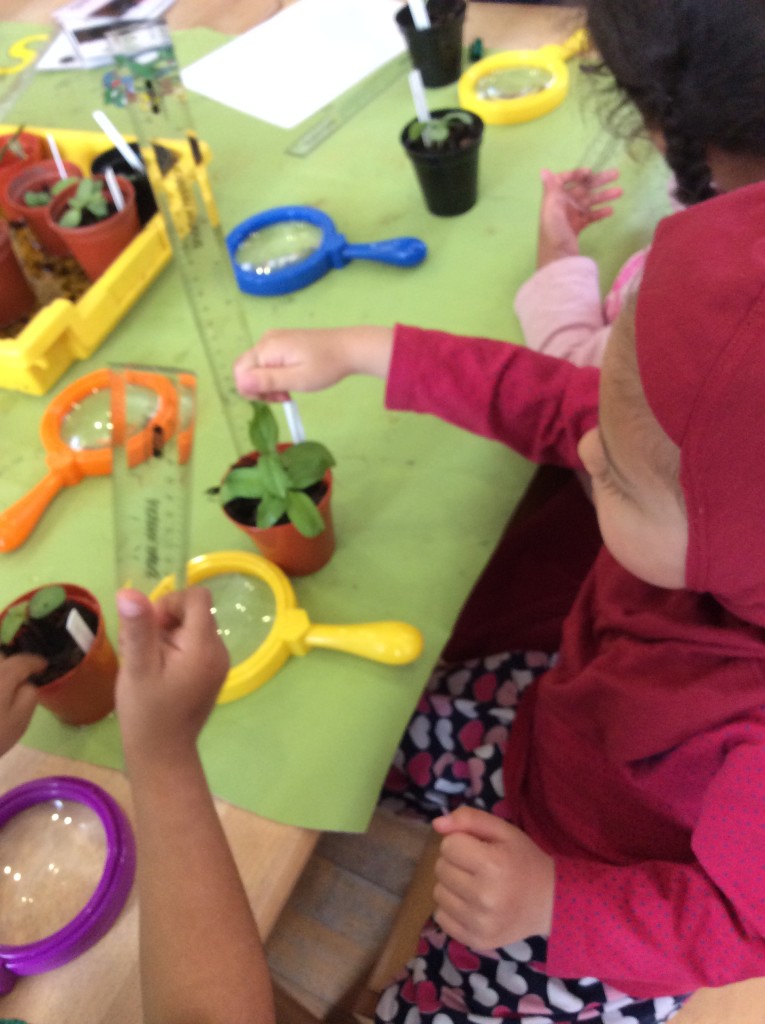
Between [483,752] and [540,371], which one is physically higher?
[540,371]

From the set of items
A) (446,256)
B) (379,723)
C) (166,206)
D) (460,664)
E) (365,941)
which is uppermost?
(166,206)

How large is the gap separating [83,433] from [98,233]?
9.7 inches

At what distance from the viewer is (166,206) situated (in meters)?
0.81

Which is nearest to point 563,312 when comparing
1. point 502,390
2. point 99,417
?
point 502,390

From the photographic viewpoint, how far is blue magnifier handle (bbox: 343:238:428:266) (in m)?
0.88

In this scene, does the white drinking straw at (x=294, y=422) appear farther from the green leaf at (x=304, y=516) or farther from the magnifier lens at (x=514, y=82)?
the magnifier lens at (x=514, y=82)

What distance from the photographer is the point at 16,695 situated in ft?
1.78

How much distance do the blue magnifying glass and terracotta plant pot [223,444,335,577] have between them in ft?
0.94

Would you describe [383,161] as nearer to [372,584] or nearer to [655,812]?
[372,584]

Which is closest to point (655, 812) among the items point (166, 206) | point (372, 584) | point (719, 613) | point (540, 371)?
point (719, 613)

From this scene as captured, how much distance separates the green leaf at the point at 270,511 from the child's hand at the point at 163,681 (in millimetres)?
106

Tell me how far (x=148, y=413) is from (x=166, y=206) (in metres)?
0.23

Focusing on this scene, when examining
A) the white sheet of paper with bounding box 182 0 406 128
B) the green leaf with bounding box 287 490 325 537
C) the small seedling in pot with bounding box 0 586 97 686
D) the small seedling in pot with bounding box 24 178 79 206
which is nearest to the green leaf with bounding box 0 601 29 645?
the small seedling in pot with bounding box 0 586 97 686

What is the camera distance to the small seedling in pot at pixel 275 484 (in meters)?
0.62
